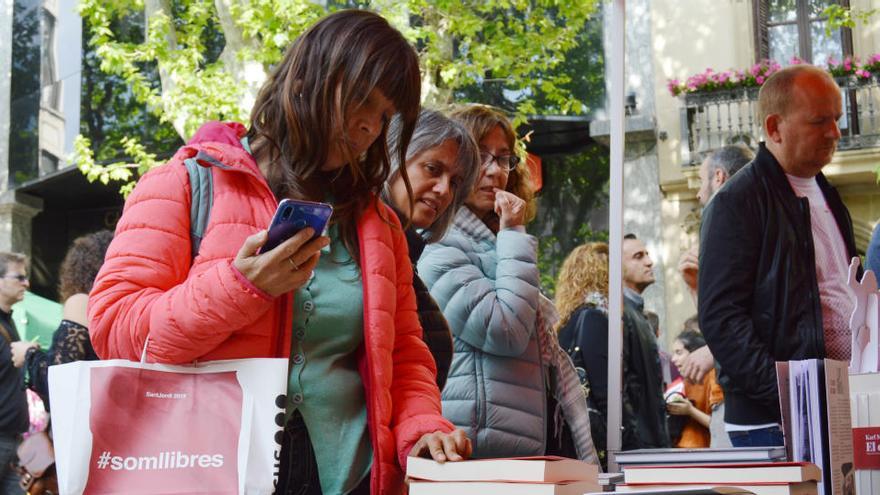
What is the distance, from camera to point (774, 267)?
320 centimetres

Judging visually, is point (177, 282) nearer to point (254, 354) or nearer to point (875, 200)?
point (254, 354)

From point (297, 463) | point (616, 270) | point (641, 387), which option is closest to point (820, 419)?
point (616, 270)

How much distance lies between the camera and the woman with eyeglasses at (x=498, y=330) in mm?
2924

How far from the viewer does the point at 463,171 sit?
3020 millimetres

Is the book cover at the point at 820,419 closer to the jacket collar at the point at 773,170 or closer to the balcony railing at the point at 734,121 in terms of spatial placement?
the jacket collar at the point at 773,170

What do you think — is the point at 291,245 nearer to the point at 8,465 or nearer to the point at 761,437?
the point at 761,437

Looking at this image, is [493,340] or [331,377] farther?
[493,340]

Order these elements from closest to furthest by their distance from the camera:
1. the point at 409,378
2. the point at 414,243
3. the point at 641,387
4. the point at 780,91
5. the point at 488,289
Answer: the point at 409,378, the point at 414,243, the point at 488,289, the point at 780,91, the point at 641,387

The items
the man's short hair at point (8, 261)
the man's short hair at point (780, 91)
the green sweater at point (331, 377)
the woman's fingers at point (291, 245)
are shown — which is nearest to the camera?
the woman's fingers at point (291, 245)

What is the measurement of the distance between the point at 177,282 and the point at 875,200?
12.4 metres

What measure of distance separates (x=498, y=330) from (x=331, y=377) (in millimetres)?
1099

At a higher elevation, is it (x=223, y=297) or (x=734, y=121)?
(x=734, y=121)

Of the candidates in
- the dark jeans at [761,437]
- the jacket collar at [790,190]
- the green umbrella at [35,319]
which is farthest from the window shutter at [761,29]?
the dark jeans at [761,437]

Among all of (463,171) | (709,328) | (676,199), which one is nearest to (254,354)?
(463,171)
